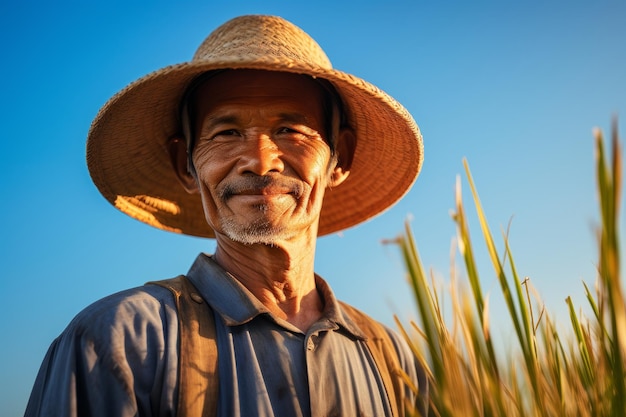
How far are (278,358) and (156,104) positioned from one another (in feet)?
4.09

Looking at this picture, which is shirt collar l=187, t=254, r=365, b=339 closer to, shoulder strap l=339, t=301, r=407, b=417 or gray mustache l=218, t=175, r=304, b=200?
shoulder strap l=339, t=301, r=407, b=417

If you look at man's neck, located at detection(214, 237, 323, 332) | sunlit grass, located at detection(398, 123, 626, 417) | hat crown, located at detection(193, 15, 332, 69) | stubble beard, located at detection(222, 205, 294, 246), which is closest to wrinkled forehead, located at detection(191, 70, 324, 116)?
hat crown, located at detection(193, 15, 332, 69)

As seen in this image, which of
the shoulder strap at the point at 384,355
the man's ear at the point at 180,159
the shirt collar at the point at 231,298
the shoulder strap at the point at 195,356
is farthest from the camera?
the man's ear at the point at 180,159

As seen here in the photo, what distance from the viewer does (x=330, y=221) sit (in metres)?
3.28

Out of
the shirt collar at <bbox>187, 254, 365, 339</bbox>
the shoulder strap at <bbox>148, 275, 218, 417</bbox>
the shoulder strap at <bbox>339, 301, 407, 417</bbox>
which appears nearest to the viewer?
the shoulder strap at <bbox>148, 275, 218, 417</bbox>

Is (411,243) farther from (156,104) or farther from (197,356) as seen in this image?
(156,104)

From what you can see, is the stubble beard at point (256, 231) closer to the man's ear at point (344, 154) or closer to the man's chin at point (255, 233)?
the man's chin at point (255, 233)

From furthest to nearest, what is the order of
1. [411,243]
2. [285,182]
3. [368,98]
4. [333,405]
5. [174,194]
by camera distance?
[174,194] < [368,98] < [285,182] < [333,405] < [411,243]

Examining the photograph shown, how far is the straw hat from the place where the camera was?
8.11 ft

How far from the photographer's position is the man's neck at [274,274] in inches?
98.3

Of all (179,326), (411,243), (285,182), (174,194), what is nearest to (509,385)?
(411,243)

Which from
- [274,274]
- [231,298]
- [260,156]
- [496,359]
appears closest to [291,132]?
[260,156]

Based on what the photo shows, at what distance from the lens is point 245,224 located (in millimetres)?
2430

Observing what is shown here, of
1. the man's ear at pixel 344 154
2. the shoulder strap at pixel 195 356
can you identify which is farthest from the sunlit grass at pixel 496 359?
the man's ear at pixel 344 154
